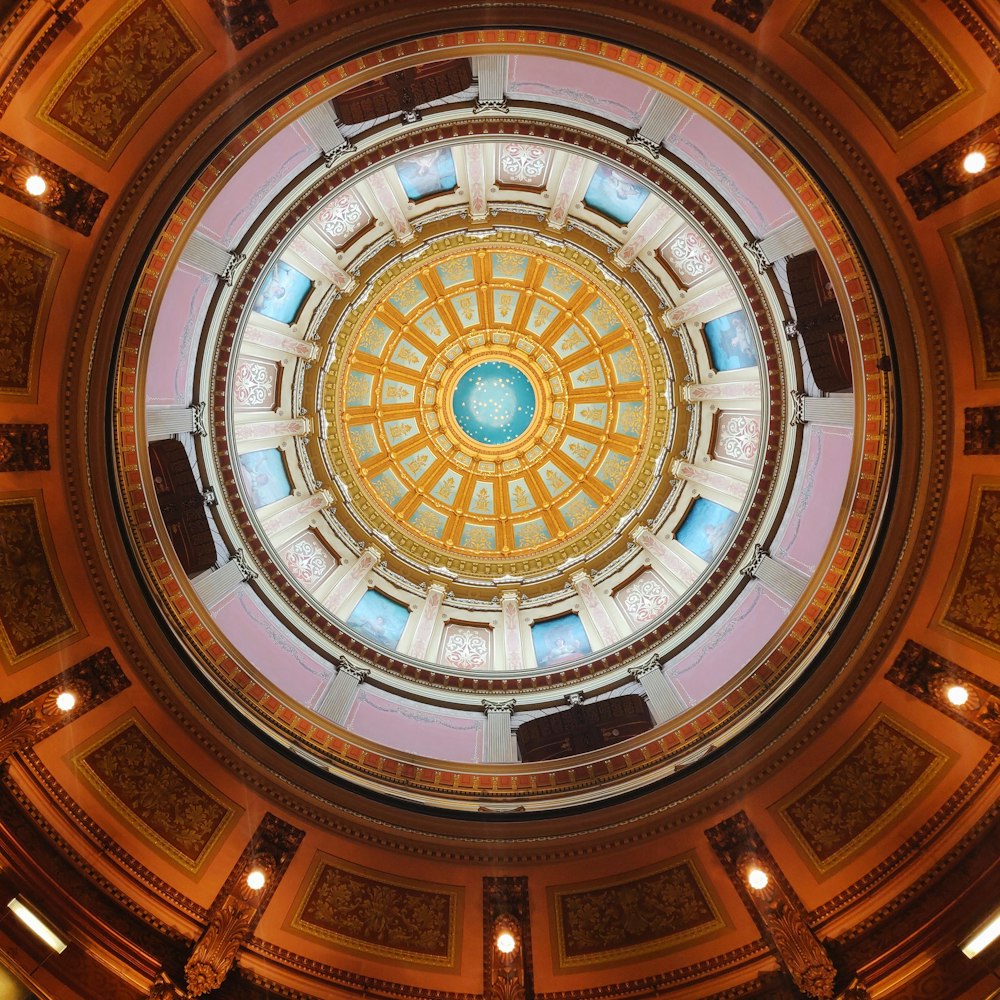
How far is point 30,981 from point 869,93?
699 inches

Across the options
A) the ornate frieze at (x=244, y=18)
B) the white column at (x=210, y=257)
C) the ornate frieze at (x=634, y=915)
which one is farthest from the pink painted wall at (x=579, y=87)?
the ornate frieze at (x=634, y=915)

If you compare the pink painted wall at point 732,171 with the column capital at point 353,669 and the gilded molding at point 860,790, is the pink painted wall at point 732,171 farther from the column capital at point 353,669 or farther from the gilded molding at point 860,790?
the column capital at point 353,669

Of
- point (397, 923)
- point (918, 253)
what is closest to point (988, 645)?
point (918, 253)

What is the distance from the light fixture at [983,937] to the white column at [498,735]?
8.61 metres

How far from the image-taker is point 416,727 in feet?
52.2

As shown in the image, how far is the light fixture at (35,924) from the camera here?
9.91 meters

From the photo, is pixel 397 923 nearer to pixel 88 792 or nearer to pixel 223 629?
pixel 88 792

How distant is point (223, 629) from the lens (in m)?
14.1

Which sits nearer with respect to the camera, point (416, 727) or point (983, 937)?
point (983, 937)

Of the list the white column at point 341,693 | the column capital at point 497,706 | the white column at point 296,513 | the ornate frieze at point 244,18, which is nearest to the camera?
the ornate frieze at point 244,18

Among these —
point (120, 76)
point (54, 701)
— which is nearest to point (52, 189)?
point (120, 76)

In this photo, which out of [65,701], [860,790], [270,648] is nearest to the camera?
[65,701]

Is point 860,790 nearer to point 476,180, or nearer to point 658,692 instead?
point 658,692

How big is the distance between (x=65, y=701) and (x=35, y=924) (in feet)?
10.4
